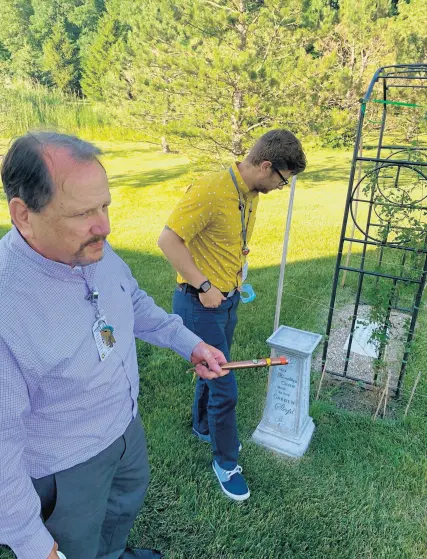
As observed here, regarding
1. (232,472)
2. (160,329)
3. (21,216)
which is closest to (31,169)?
(21,216)

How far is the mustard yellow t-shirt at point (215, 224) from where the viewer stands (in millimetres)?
2072

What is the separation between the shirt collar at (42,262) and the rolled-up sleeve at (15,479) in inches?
8.4

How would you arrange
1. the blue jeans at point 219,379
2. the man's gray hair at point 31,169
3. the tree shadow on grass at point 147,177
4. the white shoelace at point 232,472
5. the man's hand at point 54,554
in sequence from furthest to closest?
the tree shadow on grass at point 147,177, the white shoelace at point 232,472, the blue jeans at point 219,379, the man's hand at point 54,554, the man's gray hair at point 31,169

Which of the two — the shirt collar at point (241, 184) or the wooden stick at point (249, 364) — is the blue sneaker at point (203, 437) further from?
the shirt collar at point (241, 184)

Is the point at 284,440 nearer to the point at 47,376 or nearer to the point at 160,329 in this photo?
the point at 160,329

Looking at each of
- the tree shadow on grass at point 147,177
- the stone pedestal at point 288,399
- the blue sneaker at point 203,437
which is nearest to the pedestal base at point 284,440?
the stone pedestal at point 288,399

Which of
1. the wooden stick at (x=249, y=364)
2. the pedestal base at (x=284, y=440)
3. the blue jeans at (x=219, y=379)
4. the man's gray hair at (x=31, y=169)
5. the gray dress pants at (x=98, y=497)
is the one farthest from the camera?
the pedestal base at (x=284, y=440)

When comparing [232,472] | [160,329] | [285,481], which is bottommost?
[285,481]

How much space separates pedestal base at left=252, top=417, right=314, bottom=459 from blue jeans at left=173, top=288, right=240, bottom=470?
1.30 feet

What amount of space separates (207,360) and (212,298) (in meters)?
0.47

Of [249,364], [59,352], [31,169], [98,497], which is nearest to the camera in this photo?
[31,169]

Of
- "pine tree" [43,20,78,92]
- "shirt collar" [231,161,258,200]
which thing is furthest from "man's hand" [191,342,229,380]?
"pine tree" [43,20,78,92]

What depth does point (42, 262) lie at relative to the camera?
112 centimetres

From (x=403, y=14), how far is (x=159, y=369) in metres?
16.4
